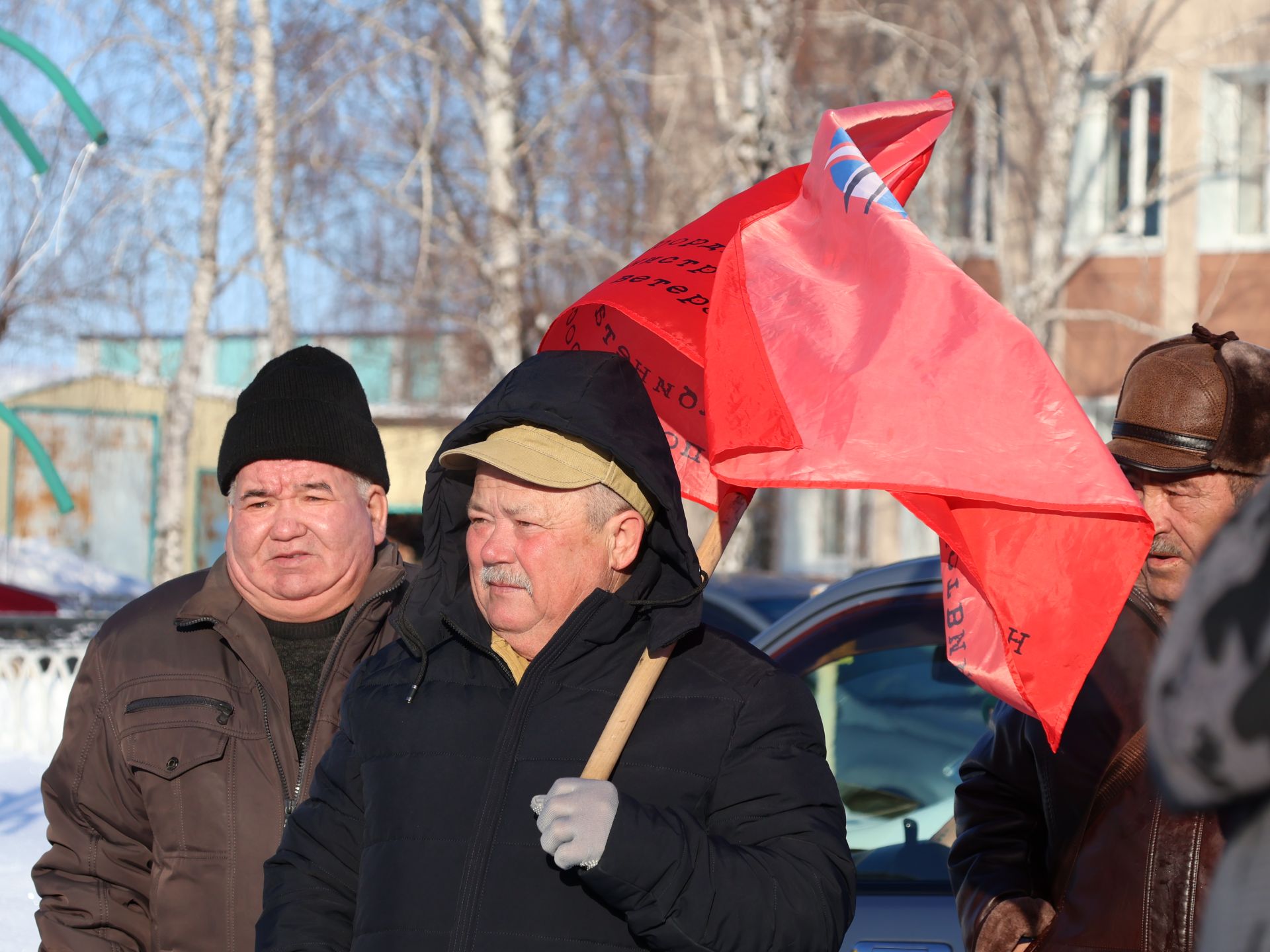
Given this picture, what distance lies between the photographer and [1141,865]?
7.25 ft

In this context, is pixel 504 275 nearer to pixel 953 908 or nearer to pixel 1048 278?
pixel 1048 278

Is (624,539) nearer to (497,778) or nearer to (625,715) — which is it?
(625,715)

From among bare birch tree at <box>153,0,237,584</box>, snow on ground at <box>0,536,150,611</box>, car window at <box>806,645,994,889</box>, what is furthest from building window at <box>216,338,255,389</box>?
car window at <box>806,645,994,889</box>

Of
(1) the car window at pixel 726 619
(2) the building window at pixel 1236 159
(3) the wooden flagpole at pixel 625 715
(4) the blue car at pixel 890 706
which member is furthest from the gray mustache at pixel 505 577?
(2) the building window at pixel 1236 159

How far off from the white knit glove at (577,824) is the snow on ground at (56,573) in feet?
60.8

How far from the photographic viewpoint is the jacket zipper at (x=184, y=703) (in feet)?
9.22

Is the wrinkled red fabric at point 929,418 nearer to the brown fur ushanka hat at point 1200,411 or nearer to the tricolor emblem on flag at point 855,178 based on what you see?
the tricolor emblem on flag at point 855,178

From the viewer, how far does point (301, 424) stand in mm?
3023

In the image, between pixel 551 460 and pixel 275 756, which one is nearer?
pixel 551 460

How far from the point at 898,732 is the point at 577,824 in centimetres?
180

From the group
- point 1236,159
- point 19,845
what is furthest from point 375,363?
point 19,845

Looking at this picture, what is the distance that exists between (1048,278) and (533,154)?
5.51 metres

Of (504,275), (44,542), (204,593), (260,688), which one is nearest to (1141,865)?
A: (260,688)

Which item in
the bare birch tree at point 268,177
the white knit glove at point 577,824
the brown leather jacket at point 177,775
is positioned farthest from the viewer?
the bare birch tree at point 268,177
